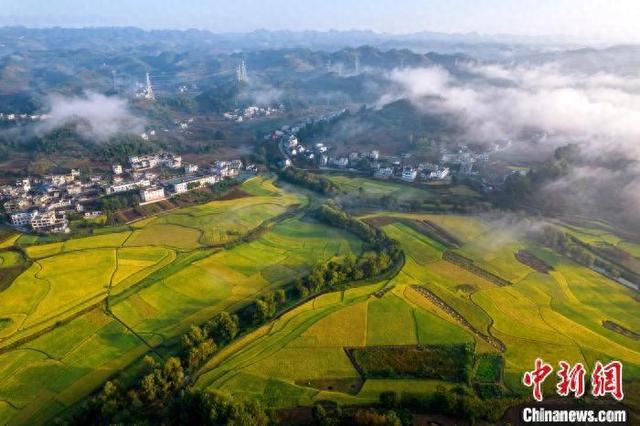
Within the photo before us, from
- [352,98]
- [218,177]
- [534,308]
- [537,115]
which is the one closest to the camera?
[534,308]

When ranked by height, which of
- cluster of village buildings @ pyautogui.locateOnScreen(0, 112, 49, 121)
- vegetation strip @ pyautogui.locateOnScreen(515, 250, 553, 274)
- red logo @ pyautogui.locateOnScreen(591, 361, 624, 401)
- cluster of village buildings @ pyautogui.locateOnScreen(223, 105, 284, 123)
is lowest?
vegetation strip @ pyautogui.locateOnScreen(515, 250, 553, 274)

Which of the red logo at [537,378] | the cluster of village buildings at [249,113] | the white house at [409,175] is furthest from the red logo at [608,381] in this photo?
the cluster of village buildings at [249,113]

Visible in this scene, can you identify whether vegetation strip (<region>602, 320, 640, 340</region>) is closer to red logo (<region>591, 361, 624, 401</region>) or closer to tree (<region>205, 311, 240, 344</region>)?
red logo (<region>591, 361, 624, 401</region>)

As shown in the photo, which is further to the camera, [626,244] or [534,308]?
[626,244]

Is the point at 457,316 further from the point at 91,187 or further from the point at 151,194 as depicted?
the point at 91,187

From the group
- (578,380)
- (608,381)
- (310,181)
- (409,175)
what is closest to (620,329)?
(608,381)

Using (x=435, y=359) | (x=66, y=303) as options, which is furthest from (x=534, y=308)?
(x=66, y=303)

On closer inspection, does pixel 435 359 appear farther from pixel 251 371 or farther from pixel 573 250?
pixel 573 250

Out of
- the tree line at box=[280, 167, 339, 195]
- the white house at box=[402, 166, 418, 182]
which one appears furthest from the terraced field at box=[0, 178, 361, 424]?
the white house at box=[402, 166, 418, 182]
